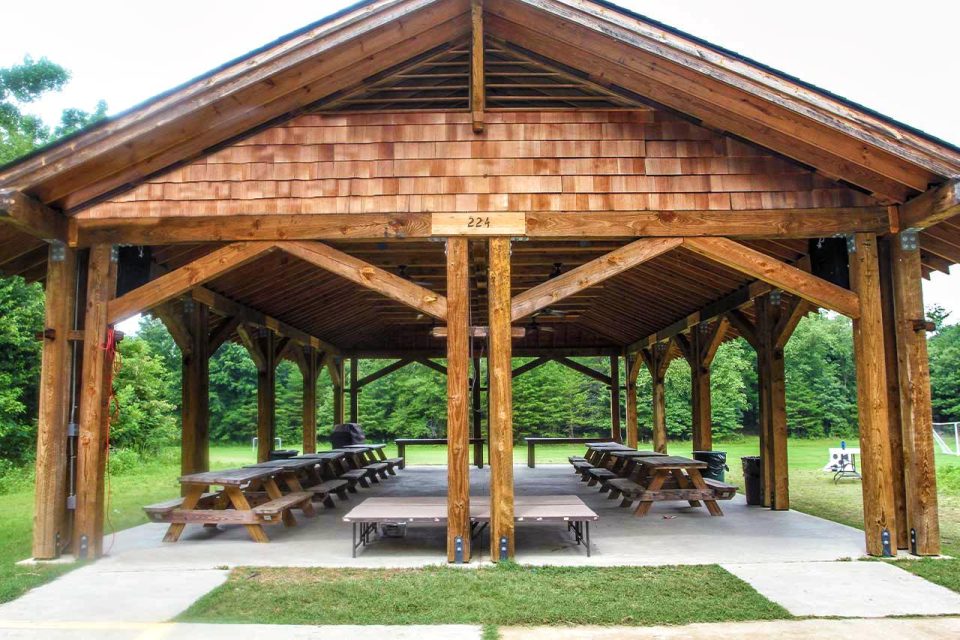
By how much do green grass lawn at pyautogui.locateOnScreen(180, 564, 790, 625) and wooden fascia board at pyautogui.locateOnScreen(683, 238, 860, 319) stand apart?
8.50 ft

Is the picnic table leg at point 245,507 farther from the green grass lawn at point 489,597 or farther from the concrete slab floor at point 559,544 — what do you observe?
the green grass lawn at point 489,597

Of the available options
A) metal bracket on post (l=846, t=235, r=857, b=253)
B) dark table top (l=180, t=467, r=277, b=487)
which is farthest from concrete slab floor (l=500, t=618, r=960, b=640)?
dark table top (l=180, t=467, r=277, b=487)

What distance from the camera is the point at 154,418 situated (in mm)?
23953

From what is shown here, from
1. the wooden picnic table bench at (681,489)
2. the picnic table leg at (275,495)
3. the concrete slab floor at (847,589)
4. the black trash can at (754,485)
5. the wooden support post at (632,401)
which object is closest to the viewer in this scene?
the concrete slab floor at (847,589)

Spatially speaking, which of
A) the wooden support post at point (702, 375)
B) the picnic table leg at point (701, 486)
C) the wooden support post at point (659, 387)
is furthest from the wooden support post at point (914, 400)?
the wooden support post at point (659, 387)

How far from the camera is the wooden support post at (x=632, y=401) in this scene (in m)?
17.4

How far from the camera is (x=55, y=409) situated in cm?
690

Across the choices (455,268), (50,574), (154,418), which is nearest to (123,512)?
(50,574)

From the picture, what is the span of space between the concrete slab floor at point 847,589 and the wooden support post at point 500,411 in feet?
6.00

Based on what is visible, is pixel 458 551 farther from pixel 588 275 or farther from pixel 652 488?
pixel 652 488

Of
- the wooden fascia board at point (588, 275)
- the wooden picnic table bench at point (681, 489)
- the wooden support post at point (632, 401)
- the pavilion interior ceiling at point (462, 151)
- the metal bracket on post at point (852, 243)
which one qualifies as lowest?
the wooden picnic table bench at point (681, 489)

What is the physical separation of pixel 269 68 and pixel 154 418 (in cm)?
1991

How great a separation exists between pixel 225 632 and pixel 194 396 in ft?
19.4

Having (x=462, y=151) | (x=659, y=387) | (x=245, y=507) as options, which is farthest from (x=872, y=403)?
(x=659, y=387)
